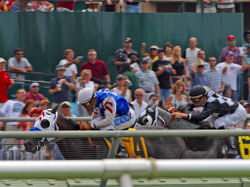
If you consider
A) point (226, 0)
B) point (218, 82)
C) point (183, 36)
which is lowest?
point (218, 82)

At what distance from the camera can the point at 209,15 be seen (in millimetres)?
14625

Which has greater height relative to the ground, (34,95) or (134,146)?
(134,146)

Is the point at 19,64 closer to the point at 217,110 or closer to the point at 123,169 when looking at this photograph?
the point at 217,110

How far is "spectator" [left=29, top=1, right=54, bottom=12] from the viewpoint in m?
13.8

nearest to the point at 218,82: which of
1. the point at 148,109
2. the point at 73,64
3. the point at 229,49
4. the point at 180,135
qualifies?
the point at 229,49

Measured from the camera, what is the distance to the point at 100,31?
14.2m

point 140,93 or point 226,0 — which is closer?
point 140,93

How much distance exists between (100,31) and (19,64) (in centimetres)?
272

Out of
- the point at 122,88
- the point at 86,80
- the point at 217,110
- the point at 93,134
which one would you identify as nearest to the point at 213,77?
the point at 122,88

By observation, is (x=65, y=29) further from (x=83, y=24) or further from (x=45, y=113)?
(x=45, y=113)

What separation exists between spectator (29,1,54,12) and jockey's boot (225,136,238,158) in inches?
361

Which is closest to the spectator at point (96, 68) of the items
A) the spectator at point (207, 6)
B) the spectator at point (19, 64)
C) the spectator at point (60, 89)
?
the spectator at point (60, 89)

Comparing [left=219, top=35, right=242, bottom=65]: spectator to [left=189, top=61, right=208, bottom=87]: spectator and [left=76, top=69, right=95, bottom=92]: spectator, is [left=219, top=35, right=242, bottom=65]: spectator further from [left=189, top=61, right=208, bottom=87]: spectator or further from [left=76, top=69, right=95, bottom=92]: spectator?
[left=76, top=69, right=95, bottom=92]: spectator

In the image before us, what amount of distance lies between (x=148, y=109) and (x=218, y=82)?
5.20 meters
